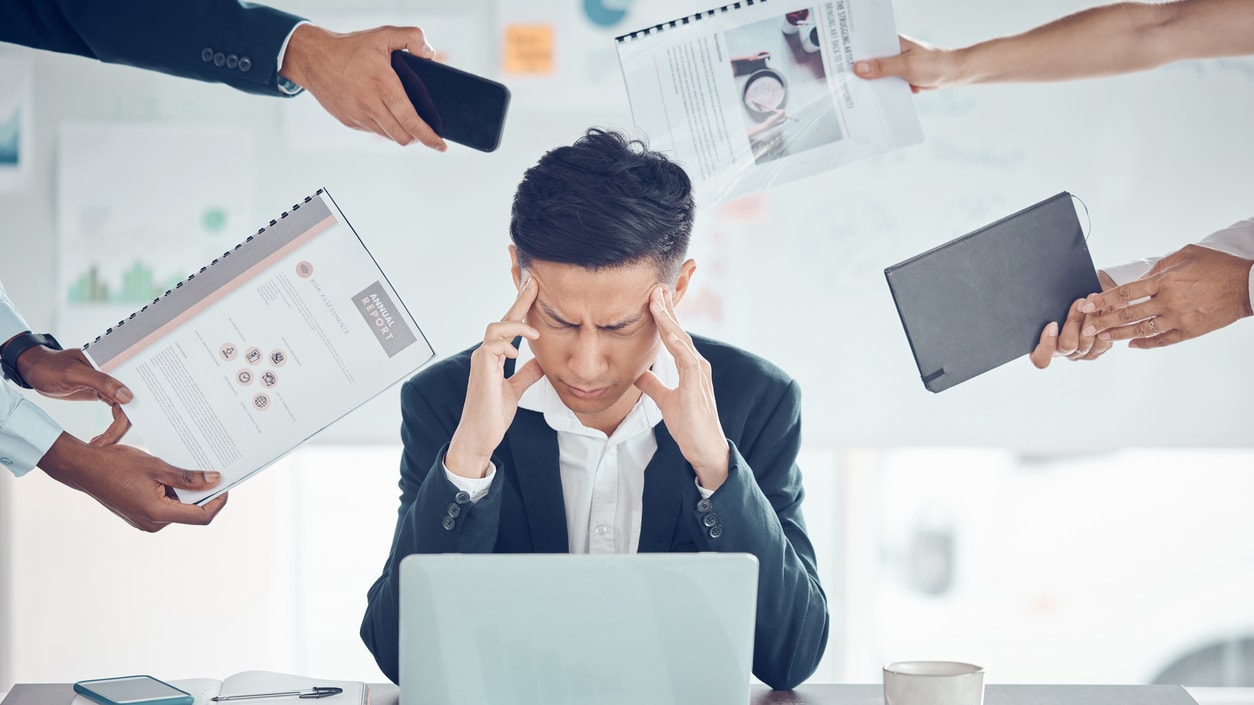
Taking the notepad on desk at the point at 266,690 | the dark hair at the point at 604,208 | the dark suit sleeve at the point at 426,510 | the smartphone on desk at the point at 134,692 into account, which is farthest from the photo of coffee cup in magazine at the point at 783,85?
the smartphone on desk at the point at 134,692

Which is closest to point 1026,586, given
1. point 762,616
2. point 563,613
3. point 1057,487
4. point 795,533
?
point 1057,487

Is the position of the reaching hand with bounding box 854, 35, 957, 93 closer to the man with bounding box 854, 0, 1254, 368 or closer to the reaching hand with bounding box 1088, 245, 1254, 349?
the man with bounding box 854, 0, 1254, 368

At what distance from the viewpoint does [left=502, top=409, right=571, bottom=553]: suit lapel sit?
1.83 m

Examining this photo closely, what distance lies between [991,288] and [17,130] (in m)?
2.32

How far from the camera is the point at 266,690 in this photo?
138cm

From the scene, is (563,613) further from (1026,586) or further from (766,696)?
(1026,586)

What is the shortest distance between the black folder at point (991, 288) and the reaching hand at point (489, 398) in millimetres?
585

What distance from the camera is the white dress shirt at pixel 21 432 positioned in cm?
176

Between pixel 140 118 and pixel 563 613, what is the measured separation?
217 centimetres

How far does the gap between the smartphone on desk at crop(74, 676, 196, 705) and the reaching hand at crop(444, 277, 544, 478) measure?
46cm

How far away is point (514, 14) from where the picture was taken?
9.24ft

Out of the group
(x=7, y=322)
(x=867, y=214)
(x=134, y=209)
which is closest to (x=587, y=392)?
(x=7, y=322)

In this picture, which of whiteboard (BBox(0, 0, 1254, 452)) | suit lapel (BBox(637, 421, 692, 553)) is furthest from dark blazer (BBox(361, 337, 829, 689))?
whiteboard (BBox(0, 0, 1254, 452))

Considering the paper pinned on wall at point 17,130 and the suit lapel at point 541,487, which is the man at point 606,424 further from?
the paper pinned on wall at point 17,130
